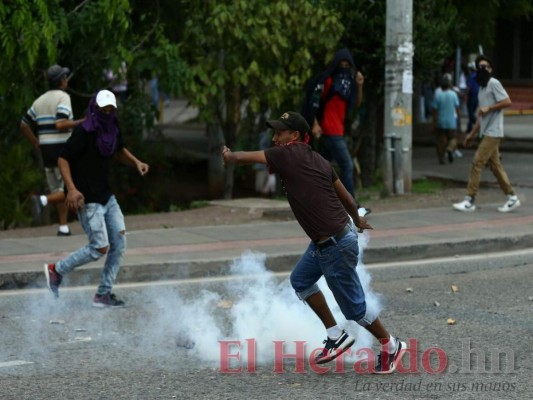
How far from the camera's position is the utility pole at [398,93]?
15102mm

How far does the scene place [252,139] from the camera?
1967 cm

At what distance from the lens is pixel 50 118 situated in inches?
480

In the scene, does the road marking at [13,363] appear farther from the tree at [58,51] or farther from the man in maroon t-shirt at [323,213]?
the tree at [58,51]

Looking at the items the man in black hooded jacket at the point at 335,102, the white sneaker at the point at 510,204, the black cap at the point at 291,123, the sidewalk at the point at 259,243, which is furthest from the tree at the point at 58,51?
the black cap at the point at 291,123

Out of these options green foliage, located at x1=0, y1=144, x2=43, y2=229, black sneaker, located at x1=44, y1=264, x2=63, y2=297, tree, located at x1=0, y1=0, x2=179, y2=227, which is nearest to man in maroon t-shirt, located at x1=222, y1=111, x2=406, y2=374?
black sneaker, located at x1=44, y1=264, x2=63, y2=297

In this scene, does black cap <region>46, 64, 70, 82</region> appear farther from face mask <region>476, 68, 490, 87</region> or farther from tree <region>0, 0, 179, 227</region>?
face mask <region>476, 68, 490, 87</region>

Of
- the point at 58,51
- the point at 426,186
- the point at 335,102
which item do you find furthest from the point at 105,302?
the point at 426,186

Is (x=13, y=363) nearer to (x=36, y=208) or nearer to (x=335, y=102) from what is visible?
(x=36, y=208)

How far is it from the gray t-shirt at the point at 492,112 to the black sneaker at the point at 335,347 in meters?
6.88

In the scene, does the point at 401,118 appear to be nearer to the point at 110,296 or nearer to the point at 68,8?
the point at 68,8

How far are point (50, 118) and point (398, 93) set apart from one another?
16.9ft

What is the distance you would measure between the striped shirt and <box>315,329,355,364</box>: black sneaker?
5.62m

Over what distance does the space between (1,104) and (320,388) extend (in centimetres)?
958

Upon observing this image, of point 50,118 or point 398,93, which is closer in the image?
point 50,118
